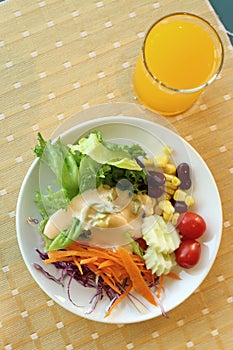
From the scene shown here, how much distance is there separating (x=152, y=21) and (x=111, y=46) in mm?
111

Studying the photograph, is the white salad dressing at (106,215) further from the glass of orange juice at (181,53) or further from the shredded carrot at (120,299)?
the glass of orange juice at (181,53)

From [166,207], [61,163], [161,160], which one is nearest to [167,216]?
[166,207]

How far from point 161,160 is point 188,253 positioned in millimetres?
200

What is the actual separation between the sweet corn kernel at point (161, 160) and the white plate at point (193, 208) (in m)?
0.02

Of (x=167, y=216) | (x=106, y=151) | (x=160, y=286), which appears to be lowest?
(x=160, y=286)

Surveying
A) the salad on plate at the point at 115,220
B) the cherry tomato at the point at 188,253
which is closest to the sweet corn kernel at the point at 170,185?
the salad on plate at the point at 115,220

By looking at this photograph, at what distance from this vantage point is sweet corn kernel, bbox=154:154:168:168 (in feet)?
4.11

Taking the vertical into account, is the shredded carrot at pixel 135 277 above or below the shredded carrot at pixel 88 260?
below

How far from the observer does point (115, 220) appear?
3.97ft

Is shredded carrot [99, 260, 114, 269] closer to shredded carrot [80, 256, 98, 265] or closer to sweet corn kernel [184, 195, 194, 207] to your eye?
shredded carrot [80, 256, 98, 265]

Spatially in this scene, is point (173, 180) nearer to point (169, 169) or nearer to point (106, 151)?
point (169, 169)

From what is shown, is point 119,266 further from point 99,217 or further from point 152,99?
point 152,99

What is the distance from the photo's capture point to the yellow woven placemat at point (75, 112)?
1.28 metres

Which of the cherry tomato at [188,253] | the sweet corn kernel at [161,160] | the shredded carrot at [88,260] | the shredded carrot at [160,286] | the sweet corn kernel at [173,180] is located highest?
the sweet corn kernel at [161,160]
